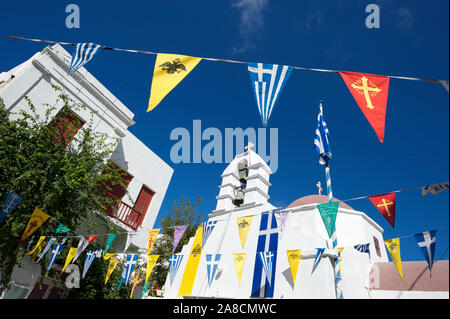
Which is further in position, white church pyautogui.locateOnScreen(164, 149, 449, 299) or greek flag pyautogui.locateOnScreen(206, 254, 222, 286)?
greek flag pyautogui.locateOnScreen(206, 254, 222, 286)

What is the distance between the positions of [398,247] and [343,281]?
226 cm

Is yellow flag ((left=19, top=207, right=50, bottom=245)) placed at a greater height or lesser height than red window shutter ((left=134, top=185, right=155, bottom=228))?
lesser

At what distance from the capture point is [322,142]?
6414 mm

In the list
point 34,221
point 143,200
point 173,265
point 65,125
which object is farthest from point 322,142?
point 143,200

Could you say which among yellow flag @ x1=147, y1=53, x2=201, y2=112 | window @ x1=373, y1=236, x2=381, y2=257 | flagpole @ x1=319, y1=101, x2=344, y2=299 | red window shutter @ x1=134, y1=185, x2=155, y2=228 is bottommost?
flagpole @ x1=319, y1=101, x2=344, y2=299

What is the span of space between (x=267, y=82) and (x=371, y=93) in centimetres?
170

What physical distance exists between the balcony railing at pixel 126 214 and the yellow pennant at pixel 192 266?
281cm

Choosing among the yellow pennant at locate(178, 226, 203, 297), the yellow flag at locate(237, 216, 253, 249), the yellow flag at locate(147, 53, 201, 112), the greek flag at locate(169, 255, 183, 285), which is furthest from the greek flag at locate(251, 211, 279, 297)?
the yellow flag at locate(147, 53, 201, 112)

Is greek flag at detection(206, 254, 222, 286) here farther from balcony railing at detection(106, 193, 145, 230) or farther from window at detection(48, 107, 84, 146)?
window at detection(48, 107, 84, 146)

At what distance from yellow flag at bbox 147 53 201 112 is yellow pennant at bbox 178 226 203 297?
6.70 meters

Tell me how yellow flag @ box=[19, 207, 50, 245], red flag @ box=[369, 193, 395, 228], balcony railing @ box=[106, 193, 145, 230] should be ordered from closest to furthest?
red flag @ box=[369, 193, 395, 228]
yellow flag @ box=[19, 207, 50, 245]
balcony railing @ box=[106, 193, 145, 230]

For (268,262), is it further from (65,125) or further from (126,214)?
(65,125)

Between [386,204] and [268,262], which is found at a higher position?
[386,204]

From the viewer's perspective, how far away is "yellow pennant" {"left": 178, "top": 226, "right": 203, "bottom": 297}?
9.86 meters
